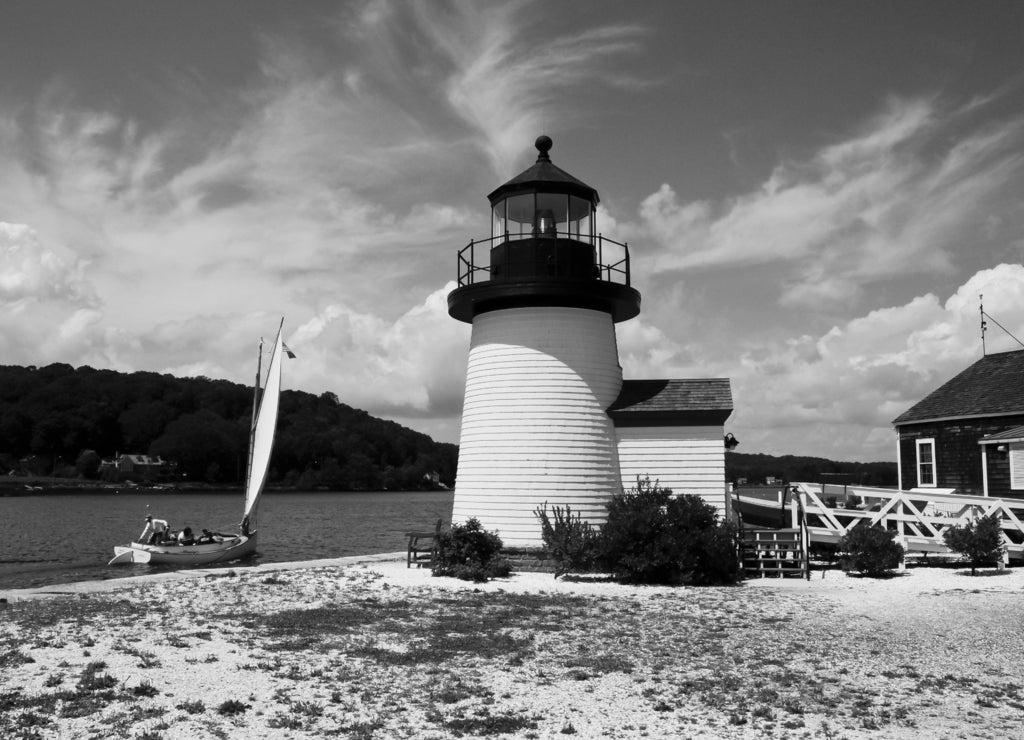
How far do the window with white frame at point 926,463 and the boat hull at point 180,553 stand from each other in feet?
73.3

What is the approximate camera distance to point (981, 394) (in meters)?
25.9

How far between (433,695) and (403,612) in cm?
504

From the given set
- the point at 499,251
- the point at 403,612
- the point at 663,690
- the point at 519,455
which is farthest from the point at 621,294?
the point at 663,690

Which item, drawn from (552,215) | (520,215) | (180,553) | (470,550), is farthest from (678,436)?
(180,553)

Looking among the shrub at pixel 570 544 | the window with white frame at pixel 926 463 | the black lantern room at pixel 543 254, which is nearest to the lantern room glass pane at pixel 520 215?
the black lantern room at pixel 543 254

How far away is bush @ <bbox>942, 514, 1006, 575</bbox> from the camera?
17.8 m

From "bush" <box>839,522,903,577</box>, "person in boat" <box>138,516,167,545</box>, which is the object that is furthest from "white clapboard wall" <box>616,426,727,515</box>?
"person in boat" <box>138,516,167,545</box>

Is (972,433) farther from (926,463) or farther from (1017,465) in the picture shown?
(1017,465)

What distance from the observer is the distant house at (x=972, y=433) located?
23.6 meters

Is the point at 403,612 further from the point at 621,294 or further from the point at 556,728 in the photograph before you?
the point at 621,294

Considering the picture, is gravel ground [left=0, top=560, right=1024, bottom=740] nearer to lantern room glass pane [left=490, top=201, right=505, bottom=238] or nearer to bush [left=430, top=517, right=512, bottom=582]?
bush [left=430, top=517, right=512, bottom=582]

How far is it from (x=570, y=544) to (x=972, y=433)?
1432 cm

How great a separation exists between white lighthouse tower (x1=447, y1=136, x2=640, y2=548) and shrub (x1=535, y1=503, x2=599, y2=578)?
58cm

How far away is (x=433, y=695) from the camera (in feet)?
27.5
